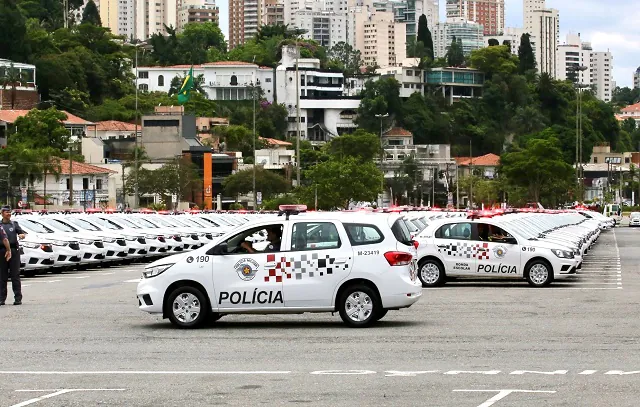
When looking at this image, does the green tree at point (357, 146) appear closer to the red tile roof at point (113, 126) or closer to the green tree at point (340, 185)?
the red tile roof at point (113, 126)

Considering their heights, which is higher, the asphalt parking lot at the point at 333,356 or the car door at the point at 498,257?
the car door at the point at 498,257

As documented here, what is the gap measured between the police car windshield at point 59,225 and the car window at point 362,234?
763 inches

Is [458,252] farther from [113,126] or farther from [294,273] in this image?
[113,126]

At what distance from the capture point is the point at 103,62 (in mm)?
179875

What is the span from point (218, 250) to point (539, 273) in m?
11.2

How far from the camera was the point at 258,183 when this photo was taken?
409 ft

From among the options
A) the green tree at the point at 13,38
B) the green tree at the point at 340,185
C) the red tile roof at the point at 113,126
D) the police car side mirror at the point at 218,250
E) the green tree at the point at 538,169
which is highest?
the green tree at the point at 13,38

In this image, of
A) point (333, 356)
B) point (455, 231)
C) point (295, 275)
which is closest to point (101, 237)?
point (455, 231)

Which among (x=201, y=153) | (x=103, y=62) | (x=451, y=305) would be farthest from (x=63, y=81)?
(x=451, y=305)

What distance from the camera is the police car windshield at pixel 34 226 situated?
3619 cm

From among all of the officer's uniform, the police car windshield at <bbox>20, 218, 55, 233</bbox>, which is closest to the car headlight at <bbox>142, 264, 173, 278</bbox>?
the officer's uniform

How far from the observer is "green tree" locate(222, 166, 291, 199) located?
410 feet

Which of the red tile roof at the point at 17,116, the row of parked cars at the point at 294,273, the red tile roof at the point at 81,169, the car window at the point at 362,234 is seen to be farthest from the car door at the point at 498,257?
the red tile roof at the point at 17,116

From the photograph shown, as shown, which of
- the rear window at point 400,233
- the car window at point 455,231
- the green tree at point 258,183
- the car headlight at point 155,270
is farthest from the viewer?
the green tree at point 258,183
